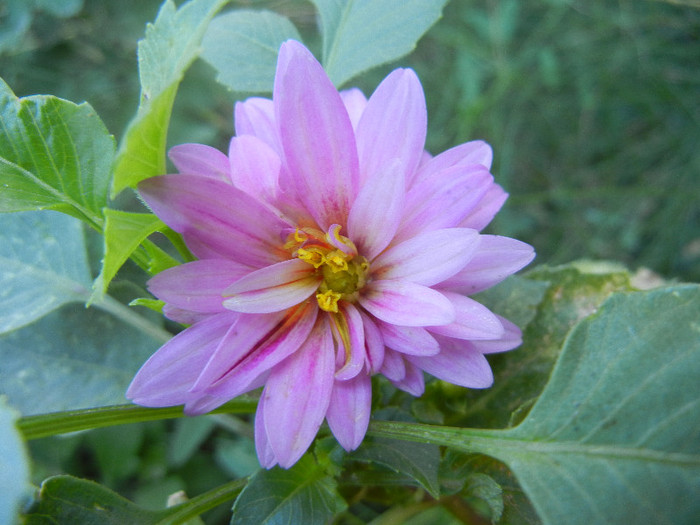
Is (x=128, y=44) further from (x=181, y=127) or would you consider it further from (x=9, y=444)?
(x=9, y=444)

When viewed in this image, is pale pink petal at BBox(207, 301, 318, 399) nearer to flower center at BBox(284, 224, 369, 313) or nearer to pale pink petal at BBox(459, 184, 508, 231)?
flower center at BBox(284, 224, 369, 313)

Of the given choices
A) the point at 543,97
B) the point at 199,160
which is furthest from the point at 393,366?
the point at 543,97

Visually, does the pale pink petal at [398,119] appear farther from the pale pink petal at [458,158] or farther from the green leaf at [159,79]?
the green leaf at [159,79]

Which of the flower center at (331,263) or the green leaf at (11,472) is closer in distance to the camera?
the green leaf at (11,472)

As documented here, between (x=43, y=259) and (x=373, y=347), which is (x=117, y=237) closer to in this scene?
(x=373, y=347)

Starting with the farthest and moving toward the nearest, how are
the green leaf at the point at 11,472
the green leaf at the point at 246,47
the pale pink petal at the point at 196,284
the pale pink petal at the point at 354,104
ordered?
1. the green leaf at the point at 246,47
2. the pale pink petal at the point at 354,104
3. the pale pink petal at the point at 196,284
4. the green leaf at the point at 11,472

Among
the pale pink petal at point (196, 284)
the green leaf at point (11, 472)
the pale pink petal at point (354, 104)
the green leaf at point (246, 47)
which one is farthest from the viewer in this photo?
the green leaf at point (246, 47)

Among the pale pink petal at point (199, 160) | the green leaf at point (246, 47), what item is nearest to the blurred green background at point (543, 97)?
the green leaf at point (246, 47)

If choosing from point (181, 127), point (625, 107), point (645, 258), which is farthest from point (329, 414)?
point (625, 107)
